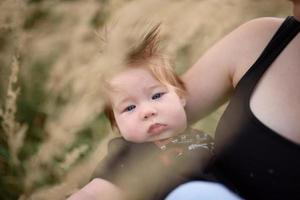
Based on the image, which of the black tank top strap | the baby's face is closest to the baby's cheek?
the baby's face

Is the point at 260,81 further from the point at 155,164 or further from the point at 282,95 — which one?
the point at 155,164

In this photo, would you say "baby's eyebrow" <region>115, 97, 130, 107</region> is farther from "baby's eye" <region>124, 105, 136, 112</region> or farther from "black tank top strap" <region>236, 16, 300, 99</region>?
"black tank top strap" <region>236, 16, 300, 99</region>

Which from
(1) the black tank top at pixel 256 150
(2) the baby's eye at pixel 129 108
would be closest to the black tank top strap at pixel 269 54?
(1) the black tank top at pixel 256 150

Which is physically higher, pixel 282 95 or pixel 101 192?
pixel 282 95

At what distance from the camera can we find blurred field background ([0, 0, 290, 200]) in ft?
2.48

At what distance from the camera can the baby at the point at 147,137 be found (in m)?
0.68

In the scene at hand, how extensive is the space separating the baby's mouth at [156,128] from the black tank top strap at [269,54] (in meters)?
0.09

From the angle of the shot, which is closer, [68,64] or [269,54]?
[269,54]

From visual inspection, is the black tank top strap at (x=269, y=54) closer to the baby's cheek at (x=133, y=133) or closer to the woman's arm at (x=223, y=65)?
the woman's arm at (x=223, y=65)

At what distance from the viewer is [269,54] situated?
0.67m

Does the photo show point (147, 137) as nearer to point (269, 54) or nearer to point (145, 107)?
point (145, 107)

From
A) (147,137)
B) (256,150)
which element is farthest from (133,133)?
(256,150)

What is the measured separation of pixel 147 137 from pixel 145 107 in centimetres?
3

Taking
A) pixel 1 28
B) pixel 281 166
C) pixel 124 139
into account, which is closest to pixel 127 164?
pixel 124 139
